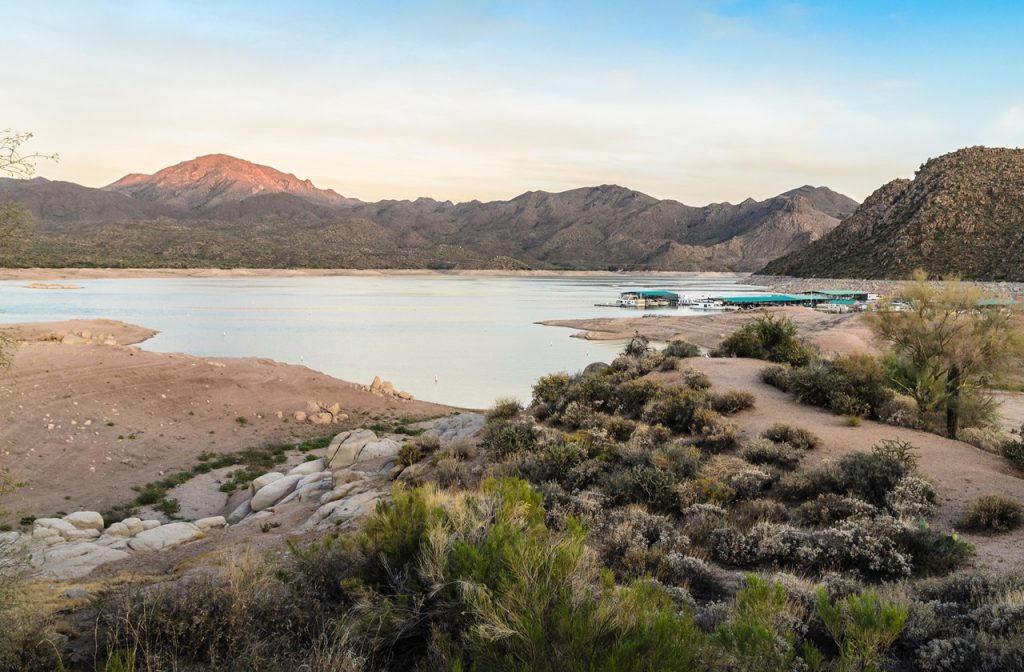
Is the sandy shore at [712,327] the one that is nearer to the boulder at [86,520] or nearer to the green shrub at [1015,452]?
the green shrub at [1015,452]

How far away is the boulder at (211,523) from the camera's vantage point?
1146 cm

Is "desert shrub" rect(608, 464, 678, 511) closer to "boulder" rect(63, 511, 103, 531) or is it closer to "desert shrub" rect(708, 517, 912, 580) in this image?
"desert shrub" rect(708, 517, 912, 580)

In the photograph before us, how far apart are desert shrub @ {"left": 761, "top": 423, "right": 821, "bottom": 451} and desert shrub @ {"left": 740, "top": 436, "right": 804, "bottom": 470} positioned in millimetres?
299

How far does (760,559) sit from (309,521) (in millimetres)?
7025

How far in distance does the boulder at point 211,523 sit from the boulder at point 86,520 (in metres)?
1.70

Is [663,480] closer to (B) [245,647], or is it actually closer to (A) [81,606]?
(B) [245,647]

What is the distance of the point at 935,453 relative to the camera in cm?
1022

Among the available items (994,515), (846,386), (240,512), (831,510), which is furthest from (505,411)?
(994,515)

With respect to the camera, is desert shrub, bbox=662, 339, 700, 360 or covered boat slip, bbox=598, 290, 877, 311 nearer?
desert shrub, bbox=662, 339, 700, 360

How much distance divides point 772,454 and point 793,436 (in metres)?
0.91

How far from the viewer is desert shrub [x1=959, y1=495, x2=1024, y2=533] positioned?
285 inches

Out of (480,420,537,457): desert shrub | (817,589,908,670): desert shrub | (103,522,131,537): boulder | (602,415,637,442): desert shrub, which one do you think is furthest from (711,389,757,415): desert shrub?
(103,522,131,537): boulder

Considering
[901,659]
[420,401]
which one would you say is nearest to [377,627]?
[901,659]

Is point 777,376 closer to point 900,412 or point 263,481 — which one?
point 900,412
